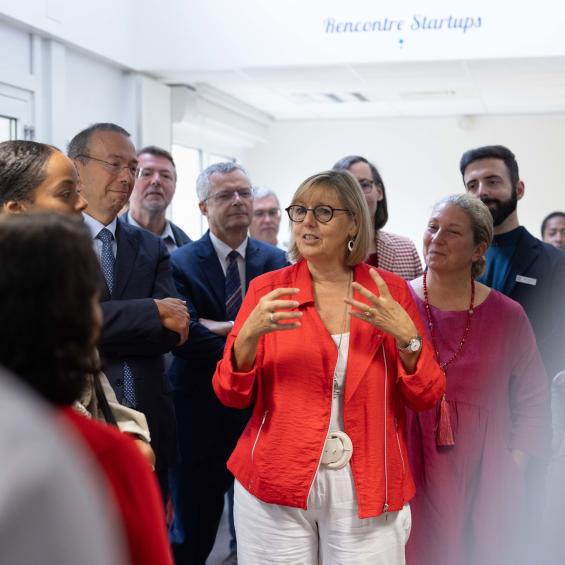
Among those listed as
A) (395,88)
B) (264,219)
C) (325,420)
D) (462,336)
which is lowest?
(325,420)

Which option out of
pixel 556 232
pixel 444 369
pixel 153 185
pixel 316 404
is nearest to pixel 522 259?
pixel 444 369

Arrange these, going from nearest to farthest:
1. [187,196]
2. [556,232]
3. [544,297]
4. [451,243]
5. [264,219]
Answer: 1. [451,243]
2. [544,297]
3. [264,219]
4. [556,232]
5. [187,196]

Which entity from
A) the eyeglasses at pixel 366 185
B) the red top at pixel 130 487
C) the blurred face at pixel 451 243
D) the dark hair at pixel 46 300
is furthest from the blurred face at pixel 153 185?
the red top at pixel 130 487

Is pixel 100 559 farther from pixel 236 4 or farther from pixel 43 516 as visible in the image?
pixel 236 4

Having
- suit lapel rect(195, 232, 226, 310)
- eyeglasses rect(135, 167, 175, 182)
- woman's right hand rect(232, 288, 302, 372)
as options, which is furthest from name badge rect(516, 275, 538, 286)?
eyeglasses rect(135, 167, 175, 182)

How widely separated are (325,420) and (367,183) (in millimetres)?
1857

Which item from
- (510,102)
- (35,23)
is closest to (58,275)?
(35,23)

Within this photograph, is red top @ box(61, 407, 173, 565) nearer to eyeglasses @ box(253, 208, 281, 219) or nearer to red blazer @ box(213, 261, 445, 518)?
red blazer @ box(213, 261, 445, 518)

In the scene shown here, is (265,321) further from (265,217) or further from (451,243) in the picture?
(265,217)

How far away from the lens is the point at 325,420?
2.18 metres

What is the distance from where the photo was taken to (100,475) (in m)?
0.73

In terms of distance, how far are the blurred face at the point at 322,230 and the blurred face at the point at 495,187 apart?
1.23m

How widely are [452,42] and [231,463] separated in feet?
13.5

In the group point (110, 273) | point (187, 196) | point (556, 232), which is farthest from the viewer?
point (187, 196)
